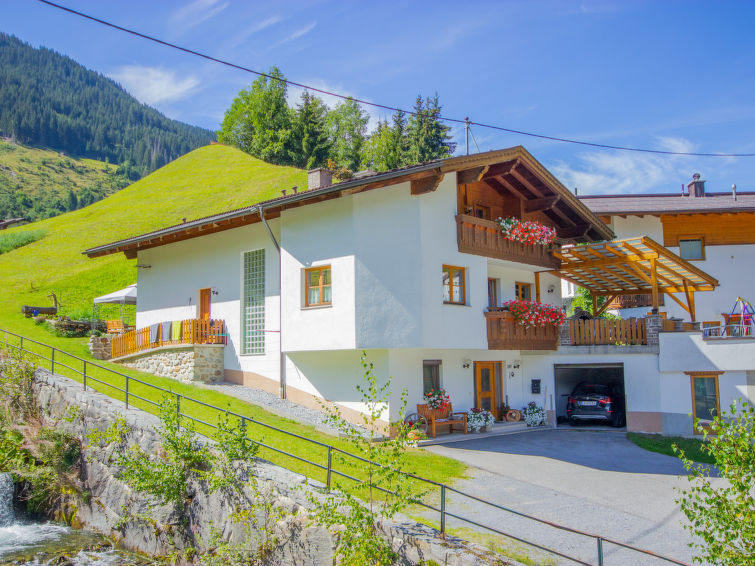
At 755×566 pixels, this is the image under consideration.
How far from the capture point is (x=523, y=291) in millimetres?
22234

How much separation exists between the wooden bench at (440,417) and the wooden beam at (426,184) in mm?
5781

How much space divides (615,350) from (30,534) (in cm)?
1630

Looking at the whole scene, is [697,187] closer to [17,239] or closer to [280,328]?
[280,328]

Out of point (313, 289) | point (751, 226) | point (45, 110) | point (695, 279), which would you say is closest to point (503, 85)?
point (313, 289)

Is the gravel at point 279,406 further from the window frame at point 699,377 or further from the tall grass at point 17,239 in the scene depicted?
the tall grass at point 17,239

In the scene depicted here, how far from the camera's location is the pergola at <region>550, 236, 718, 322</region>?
18.7m

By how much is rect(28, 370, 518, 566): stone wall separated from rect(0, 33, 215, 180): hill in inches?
5651

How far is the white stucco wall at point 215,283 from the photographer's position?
18625mm

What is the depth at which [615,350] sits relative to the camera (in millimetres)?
19469

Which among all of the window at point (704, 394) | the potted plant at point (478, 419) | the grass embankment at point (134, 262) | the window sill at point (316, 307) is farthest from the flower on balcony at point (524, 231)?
the grass embankment at point (134, 262)

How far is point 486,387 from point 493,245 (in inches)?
184

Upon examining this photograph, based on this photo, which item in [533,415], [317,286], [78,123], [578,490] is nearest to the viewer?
[578,490]

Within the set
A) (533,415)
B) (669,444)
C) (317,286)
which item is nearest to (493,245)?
(317,286)

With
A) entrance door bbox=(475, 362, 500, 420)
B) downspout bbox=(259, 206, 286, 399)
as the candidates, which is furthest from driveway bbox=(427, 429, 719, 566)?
downspout bbox=(259, 206, 286, 399)
